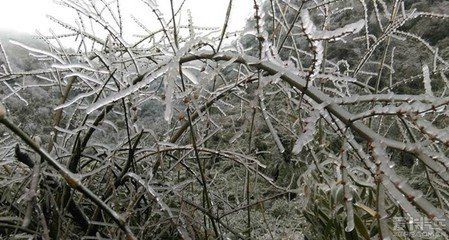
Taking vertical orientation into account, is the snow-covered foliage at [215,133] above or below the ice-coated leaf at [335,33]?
below

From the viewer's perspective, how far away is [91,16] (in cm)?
79

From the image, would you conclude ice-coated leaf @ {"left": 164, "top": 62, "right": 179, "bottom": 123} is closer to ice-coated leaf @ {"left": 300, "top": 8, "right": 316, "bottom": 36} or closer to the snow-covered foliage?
the snow-covered foliage

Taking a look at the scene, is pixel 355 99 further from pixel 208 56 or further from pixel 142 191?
pixel 142 191

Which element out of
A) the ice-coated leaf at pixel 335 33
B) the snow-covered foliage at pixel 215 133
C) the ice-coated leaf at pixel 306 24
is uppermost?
the ice-coated leaf at pixel 306 24

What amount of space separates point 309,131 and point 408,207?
0.36 ft

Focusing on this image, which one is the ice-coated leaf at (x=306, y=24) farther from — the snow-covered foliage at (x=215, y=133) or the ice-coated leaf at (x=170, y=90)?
the ice-coated leaf at (x=170, y=90)

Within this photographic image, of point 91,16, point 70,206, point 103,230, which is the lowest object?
point 103,230

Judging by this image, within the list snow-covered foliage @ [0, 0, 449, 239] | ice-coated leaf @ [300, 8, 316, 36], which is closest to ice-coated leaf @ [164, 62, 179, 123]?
snow-covered foliage @ [0, 0, 449, 239]

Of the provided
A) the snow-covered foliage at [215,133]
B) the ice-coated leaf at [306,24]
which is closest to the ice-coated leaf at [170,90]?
the snow-covered foliage at [215,133]

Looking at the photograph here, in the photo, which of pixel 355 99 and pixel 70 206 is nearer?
pixel 355 99

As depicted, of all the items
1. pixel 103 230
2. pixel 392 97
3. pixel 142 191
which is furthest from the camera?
pixel 103 230

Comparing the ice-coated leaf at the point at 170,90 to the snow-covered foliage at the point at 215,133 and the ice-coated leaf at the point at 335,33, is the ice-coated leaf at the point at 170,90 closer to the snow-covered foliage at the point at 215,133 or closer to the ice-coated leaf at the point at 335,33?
the snow-covered foliage at the point at 215,133

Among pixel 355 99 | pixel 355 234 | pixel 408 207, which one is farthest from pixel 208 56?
pixel 355 234

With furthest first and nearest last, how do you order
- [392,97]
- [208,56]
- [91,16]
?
[91,16] → [208,56] → [392,97]
